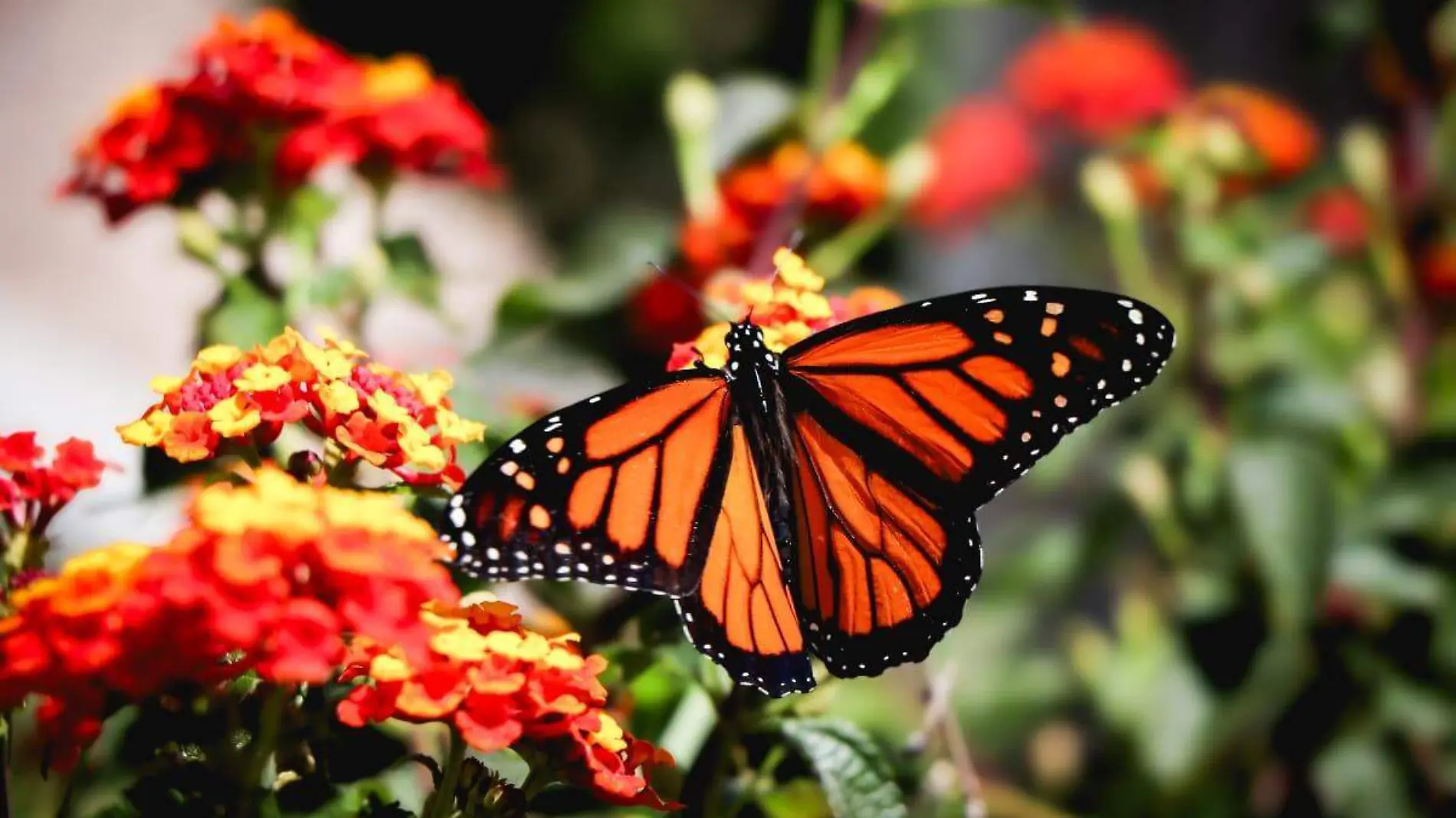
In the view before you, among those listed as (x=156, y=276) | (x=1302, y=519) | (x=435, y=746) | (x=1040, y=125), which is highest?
(x=156, y=276)

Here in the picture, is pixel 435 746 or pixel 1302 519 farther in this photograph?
pixel 1302 519

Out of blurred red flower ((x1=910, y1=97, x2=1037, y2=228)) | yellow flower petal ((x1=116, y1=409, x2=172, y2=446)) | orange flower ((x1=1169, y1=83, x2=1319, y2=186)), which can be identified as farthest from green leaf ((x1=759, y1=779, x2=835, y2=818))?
blurred red flower ((x1=910, y1=97, x2=1037, y2=228))

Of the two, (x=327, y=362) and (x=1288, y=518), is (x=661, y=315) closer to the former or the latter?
(x=327, y=362)

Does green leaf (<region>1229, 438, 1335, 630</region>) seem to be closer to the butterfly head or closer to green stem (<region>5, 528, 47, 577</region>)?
the butterfly head

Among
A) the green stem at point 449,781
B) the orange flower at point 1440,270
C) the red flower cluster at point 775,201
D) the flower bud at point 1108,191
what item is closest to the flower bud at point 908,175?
the red flower cluster at point 775,201

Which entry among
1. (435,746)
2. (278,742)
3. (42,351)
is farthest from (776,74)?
(278,742)

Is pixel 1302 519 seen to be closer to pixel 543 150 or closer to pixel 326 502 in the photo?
pixel 326 502
